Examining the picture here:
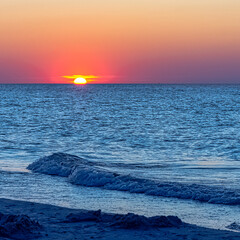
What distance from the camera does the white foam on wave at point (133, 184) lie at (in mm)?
12742

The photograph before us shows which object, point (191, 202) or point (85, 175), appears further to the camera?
point (85, 175)

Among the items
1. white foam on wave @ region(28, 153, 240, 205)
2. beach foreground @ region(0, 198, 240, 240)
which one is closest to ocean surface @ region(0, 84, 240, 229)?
white foam on wave @ region(28, 153, 240, 205)

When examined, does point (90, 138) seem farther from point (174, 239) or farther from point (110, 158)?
point (174, 239)

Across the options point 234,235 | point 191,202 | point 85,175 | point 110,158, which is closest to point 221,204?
point 191,202

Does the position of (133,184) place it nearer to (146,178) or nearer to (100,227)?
(146,178)

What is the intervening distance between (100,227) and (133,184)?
482cm

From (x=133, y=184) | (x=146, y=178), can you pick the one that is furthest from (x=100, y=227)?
(x=146, y=178)

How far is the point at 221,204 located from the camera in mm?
12242

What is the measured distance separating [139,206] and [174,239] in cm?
318

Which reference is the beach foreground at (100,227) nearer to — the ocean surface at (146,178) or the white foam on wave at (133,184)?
the ocean surface at (146,178)

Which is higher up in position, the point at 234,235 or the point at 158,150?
the point at 158,150

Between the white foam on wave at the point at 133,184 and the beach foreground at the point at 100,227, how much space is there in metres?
3.16

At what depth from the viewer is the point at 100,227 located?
946cm

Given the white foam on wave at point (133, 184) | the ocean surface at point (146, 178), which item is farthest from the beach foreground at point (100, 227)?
the white foam on wave at point (133, 184)
